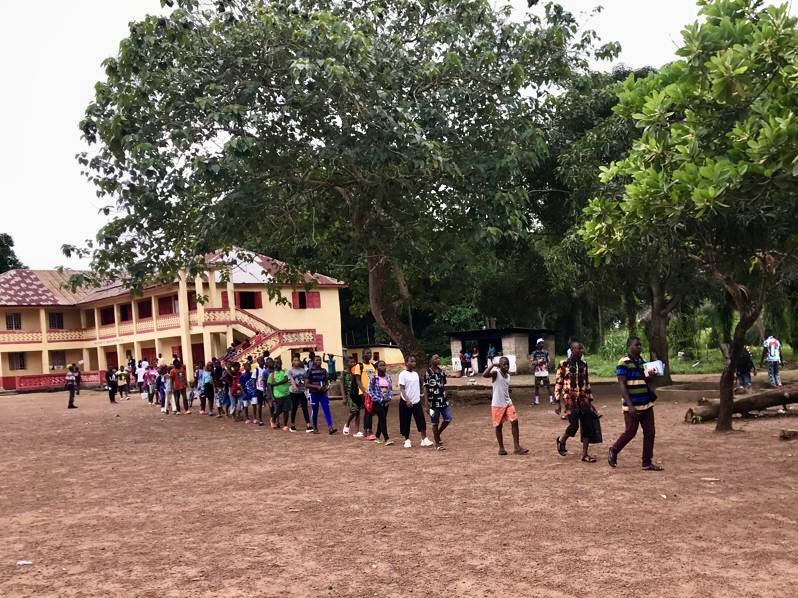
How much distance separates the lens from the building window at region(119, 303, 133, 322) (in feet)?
143

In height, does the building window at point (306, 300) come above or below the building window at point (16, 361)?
above

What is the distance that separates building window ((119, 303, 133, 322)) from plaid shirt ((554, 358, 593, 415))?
1446 inches

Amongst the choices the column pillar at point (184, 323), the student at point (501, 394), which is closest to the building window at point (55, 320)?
the column pillar at point (184, 323)

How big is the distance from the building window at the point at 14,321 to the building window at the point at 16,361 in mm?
1564

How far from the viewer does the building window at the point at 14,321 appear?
4444cm

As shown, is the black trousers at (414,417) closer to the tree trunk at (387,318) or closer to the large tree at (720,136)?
the large tree at (720,136)

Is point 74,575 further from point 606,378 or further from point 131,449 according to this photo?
point 606,378

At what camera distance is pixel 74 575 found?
6.43m

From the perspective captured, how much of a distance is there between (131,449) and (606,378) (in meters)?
20.0

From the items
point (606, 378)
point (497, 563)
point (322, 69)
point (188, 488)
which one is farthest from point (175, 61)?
point (606, 378)

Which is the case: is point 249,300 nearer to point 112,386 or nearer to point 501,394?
point 112,386

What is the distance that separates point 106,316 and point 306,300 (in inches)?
482

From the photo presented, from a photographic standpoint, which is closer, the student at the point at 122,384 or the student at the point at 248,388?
the student at the point at 248,388

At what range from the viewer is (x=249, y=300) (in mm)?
41562
